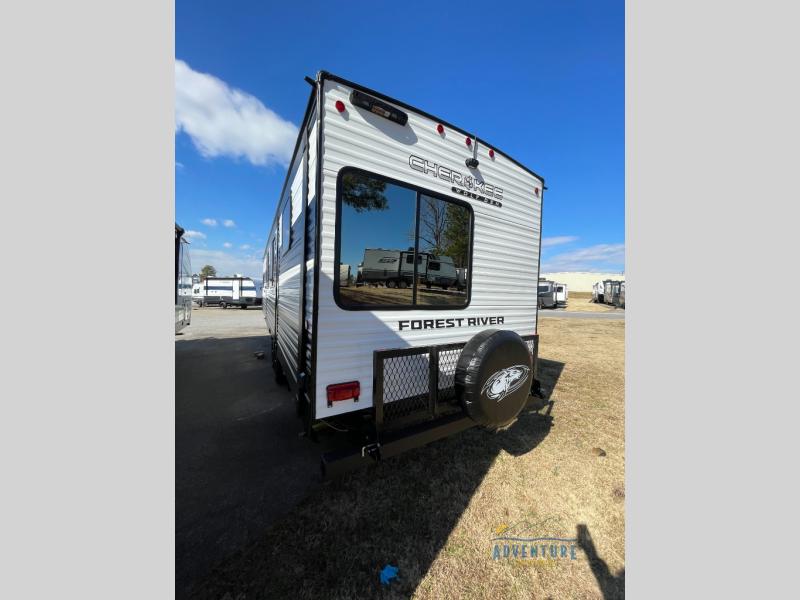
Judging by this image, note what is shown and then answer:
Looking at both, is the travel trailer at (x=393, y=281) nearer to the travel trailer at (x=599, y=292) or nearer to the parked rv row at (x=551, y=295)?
the parked rv row at (x=551, y=295)

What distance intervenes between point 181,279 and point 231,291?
22358 mm

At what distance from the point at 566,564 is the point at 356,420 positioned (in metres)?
1.92

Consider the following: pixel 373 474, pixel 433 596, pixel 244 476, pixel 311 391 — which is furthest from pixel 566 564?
pixel 244 476

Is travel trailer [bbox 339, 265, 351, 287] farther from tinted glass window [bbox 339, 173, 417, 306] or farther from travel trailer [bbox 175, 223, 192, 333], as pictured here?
travel trailer [bbox 175, 223, 192, 333]

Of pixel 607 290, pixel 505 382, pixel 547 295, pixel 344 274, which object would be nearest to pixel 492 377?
pixel 505 382

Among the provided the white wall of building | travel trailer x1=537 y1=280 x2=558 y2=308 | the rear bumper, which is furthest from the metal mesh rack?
the white wall of building

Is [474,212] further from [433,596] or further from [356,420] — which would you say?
[433,596]

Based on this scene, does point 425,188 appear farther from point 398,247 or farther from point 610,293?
point 610,293

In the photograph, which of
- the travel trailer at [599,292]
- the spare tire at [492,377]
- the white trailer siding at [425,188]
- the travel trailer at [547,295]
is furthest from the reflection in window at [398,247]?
the travel trailer at [599,292]

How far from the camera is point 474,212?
11.6 ft

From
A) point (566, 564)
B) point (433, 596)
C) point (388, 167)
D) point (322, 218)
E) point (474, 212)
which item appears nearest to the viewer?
point (433, 596)

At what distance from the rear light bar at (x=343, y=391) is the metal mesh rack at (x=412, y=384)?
0.17m

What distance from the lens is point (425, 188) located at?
10.1ft

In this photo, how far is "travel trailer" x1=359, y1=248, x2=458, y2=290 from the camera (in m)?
2.84
